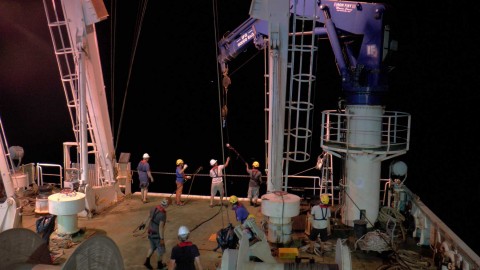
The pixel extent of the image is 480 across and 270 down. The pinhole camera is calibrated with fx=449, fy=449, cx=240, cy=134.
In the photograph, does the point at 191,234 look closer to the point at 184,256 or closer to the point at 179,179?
the point at 179,179

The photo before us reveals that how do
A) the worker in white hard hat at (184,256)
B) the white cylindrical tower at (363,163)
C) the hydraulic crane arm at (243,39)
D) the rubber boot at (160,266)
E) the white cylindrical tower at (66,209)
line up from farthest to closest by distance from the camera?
1. the hydraulic crane arm at (243,39)
2. the white cylindrical tower at (363,163)
3. the white cylindrical tower at (66,209)
4. the rubber boot at (160,266)
5. the worker in white hard hat at (184,256)

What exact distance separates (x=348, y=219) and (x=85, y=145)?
800 cm

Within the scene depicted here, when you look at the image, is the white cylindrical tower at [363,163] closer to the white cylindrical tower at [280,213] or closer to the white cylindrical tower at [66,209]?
the white cylindrical tower at [280,213]

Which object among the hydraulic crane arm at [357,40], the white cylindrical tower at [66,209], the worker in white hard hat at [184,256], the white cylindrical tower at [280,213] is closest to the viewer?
the worker in white hard hat at [184,256]

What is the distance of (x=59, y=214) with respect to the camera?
11.5 meters

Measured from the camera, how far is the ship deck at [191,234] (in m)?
10.6

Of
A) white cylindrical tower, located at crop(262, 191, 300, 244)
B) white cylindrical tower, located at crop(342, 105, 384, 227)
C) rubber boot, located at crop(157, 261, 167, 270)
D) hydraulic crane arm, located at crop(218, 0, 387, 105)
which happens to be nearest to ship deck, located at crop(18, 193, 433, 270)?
white cylindrical tower, located at crop(262, 191, 300, 244)

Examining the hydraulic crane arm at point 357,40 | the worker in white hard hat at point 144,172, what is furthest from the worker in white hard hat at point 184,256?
the hydraulic crane arm at point 357,40

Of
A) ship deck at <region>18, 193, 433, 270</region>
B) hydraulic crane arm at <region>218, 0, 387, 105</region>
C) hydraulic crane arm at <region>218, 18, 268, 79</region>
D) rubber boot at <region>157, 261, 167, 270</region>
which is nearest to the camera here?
rubber boot at <region>157, 261, 167, 270</region>

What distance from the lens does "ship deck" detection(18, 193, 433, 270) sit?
34.8 feet

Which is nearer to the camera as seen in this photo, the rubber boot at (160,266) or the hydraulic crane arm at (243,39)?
the rubber boot at (160,266)

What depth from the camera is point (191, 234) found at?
12266 millimetres

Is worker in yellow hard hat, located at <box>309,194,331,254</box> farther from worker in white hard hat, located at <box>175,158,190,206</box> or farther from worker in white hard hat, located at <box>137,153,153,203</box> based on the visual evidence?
worker in white hard hat, located at <box>137,153,153,203</box>

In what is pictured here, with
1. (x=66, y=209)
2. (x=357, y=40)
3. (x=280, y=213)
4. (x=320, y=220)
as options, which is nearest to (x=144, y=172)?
(x=66, y=209)
